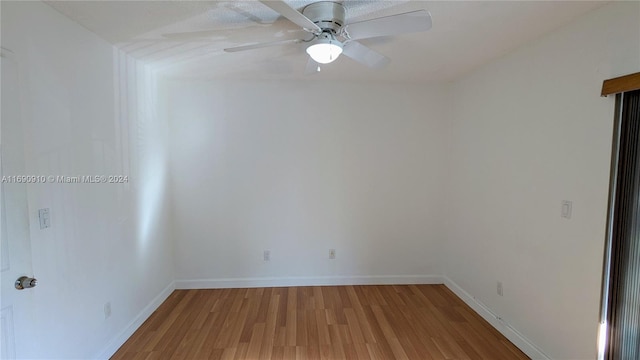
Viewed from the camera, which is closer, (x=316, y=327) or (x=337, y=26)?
(x=337, y=26)

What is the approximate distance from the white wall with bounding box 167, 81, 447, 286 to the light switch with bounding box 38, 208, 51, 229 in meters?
1.56

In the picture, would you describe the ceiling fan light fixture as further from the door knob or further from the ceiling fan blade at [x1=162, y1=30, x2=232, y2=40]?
the door knob

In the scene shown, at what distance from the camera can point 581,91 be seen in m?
1.74

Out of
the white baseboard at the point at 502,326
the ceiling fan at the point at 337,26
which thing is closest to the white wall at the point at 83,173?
the ceiling fan at the point at 337,26

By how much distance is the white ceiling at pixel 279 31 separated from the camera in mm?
1598

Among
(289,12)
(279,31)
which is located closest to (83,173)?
(279,31)

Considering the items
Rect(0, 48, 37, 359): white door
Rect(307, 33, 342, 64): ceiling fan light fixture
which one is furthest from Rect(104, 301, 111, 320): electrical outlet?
Rect(307, 33, 342, 64): ceiling fan light fixture

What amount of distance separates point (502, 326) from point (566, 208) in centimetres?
121

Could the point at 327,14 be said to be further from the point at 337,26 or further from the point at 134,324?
the point at 134,324

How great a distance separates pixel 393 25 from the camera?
4.78 feet

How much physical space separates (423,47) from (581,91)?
1055 millimetres

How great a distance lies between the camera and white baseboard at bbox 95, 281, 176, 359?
2117 millimetres

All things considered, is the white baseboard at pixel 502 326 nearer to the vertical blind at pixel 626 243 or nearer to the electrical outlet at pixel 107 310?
the vertical blind at pixel 626 243

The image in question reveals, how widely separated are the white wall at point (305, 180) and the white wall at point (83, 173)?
54 cm
